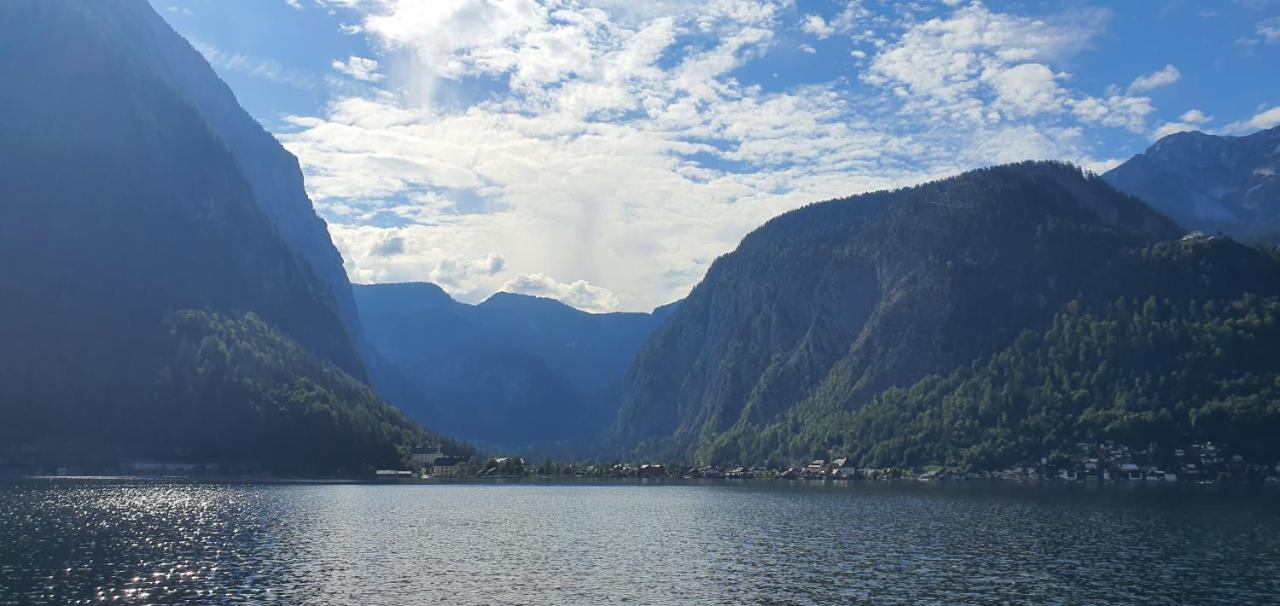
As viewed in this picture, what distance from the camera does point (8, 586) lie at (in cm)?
6394

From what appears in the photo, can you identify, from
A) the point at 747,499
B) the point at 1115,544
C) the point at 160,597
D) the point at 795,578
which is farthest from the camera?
the point at 747,499

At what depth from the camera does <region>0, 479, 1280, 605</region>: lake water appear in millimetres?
65062

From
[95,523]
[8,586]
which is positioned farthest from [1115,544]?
[95,523]

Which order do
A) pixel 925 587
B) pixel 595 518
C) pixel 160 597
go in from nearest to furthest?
1. pixel 160 597
2. pixel 925 587
3. pixel 595 518

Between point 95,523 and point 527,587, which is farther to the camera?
point 95,523

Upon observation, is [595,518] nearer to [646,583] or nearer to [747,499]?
[747,499]

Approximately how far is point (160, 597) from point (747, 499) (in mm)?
120289

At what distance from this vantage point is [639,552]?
292ft

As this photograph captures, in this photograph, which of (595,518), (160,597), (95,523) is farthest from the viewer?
(595,518)

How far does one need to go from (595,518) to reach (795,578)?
60.9 metres

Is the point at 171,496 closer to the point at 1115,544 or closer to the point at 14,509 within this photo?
the point at 14,509

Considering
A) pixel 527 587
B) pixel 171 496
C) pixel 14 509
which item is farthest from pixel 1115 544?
pixel 171 496

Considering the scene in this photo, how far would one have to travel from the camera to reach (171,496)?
15362cm

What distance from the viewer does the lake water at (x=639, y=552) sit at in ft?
213
